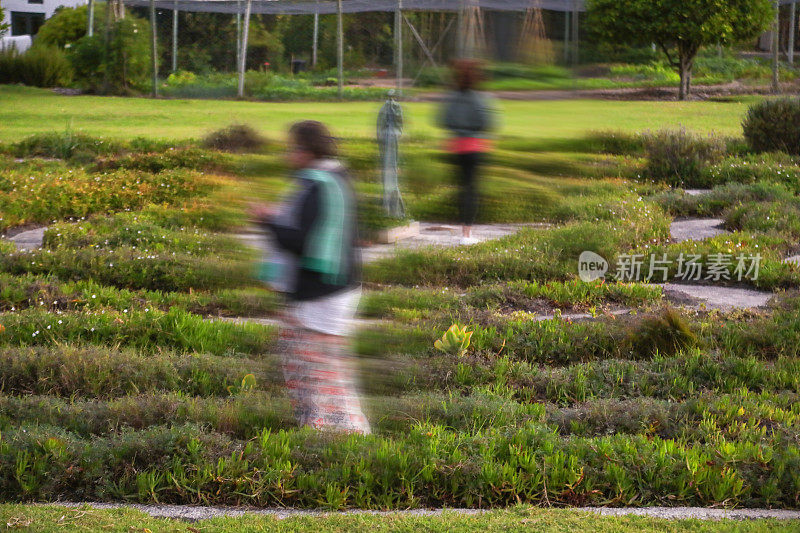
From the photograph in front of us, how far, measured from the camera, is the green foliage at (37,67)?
659 centimetres

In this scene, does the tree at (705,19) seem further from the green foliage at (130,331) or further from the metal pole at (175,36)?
the metal pole at (175,36)

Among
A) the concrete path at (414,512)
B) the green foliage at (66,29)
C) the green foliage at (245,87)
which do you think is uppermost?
the green foliage at (66,29)

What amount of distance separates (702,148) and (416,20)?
12.8 m

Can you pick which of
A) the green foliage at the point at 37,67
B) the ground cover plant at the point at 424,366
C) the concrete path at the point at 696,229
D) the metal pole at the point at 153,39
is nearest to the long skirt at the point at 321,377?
the ground cover plant at the point at 424,366

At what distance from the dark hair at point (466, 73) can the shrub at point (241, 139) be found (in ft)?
1.47

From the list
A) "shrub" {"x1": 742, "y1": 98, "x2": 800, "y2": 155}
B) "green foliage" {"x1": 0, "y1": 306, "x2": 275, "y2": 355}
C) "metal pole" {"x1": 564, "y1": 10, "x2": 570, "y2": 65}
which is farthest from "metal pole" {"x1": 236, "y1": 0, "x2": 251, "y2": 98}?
"shrub" {"x1": 742, "y1": 98, "x2": 800, "y2": 155}

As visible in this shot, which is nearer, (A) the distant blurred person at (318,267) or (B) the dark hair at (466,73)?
(B) the dark hair at (466,73)

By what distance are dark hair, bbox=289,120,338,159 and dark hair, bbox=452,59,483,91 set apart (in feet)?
2.11

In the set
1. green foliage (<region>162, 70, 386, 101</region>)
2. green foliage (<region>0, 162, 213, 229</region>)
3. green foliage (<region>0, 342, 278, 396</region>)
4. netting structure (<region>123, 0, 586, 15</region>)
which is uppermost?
netting structure (<region>123, 0, 586, 15</region>)

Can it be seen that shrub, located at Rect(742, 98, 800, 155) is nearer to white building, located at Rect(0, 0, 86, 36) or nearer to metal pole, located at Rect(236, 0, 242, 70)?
white building, located at Rect(0, 0, 86, 36)

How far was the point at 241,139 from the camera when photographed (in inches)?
81.2

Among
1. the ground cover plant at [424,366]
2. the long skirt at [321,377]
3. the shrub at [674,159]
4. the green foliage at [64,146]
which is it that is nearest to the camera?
the ground cover plant at [424,366]

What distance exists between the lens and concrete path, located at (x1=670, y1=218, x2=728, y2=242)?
9656mm

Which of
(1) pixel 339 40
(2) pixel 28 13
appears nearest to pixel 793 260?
(2) pixel 28 13
